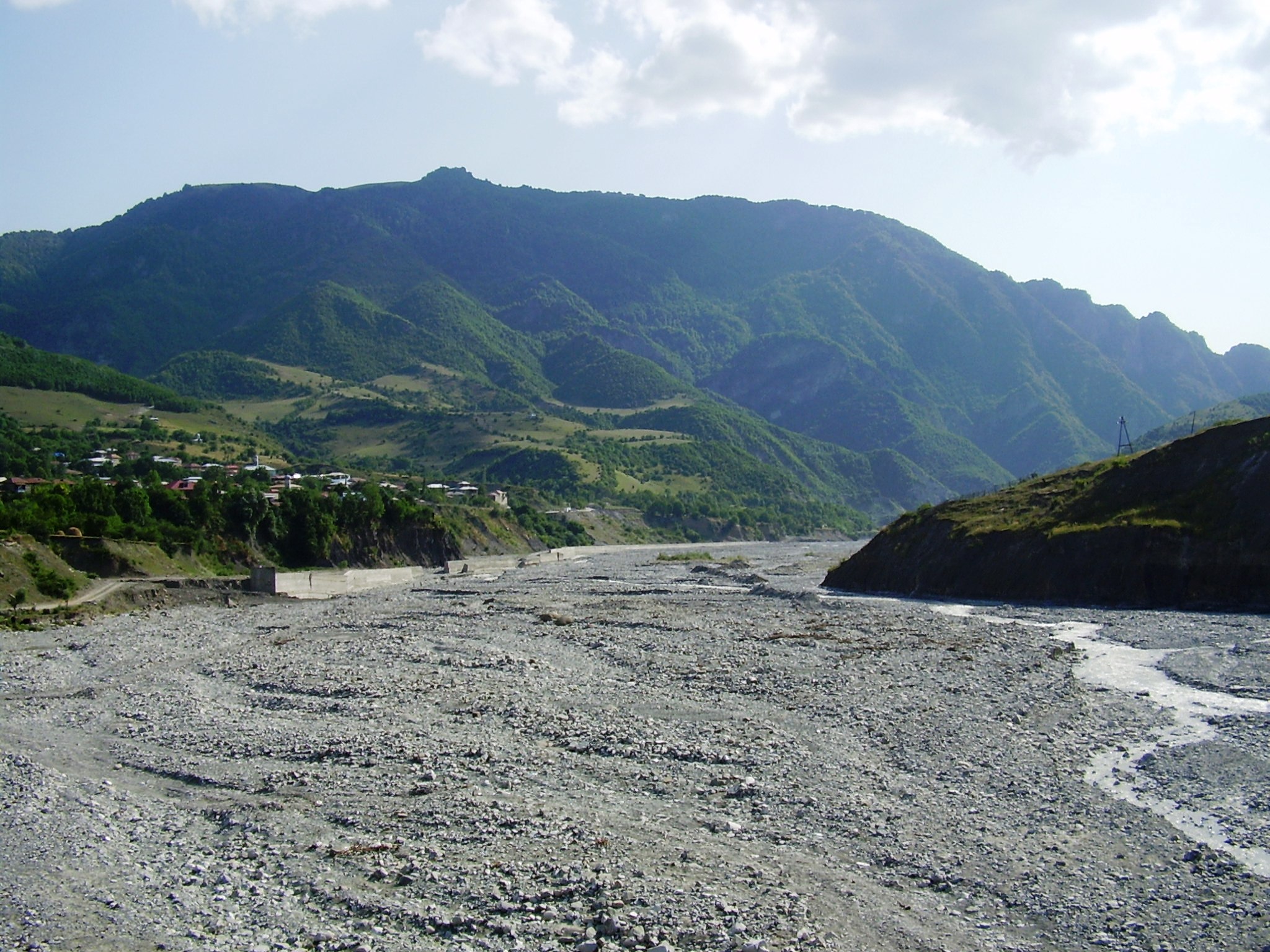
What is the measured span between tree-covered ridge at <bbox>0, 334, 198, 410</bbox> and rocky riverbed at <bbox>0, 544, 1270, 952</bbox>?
439 ft

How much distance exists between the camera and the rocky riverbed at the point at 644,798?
40.5 feet

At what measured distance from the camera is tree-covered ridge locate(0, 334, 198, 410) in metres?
149

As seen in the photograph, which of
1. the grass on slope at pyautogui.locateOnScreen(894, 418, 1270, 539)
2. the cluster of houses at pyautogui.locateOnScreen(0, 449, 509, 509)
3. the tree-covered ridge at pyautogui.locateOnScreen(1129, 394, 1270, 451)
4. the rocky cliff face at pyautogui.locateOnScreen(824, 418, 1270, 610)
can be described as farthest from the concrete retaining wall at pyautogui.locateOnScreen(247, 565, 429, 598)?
the tree-covered ridge at pyautogui.locateOnScreen(1129, 394, 1270, 451)

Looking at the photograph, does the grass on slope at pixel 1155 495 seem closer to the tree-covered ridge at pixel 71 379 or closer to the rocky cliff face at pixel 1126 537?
the rocky cliff face at pixel 1126 537

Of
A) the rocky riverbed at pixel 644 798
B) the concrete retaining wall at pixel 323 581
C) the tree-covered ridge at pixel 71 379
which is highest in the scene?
the tree-covered ridge at pixel 71 379

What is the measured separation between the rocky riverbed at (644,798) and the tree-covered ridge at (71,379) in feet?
439

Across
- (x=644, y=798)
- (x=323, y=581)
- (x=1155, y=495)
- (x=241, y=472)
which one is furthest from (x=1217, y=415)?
(x=644, y=798)

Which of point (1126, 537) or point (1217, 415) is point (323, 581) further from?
point (1217, 415)

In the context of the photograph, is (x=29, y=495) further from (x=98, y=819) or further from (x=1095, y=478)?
(x=1095, y=478)

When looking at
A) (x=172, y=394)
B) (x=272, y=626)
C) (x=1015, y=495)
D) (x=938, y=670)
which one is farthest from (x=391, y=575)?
(x=172, y=394)

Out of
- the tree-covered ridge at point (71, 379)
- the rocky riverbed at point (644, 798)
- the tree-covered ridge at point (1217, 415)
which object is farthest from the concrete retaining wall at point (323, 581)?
the tree-covered ridge at point (71, 379)

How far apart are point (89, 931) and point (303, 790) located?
5785mm

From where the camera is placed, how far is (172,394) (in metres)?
179

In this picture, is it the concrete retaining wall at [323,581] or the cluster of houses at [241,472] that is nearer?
the concrete retaining wall at [323,581]
